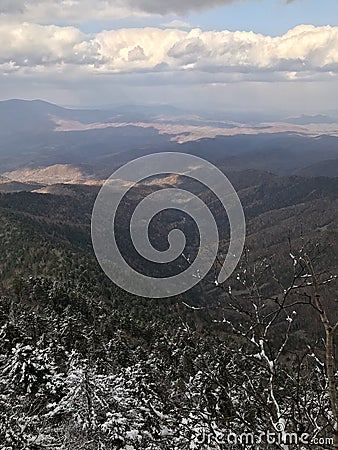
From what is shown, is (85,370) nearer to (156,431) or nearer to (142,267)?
(156,431)

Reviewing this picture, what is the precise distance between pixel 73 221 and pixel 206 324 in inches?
3295

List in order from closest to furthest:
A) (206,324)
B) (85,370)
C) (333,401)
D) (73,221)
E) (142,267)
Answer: (333,401)
(85,370)
(206,324)
(142,267)
(73,221)

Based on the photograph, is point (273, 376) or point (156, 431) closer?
point (273, 376)

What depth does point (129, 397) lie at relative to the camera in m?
Result: 19.7

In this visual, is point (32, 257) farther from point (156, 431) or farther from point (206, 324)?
point (156, 431)

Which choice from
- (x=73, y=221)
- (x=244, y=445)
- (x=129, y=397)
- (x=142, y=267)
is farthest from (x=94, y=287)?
(x=73, y=221)

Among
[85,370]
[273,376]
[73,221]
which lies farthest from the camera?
[73,221]

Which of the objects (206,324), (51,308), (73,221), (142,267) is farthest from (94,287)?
(73,221)

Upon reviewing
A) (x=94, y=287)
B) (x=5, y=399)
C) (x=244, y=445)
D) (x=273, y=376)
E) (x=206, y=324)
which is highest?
(x=273, y=376)

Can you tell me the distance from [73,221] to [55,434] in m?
128

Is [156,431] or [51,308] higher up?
[156,431]

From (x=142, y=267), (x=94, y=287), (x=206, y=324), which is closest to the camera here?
(x=94, y=287)

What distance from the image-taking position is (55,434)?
17734 mm

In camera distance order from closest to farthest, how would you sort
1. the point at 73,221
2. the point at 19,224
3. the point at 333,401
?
the point at 333,401 < the point at 19,224 < the point at 73,221
